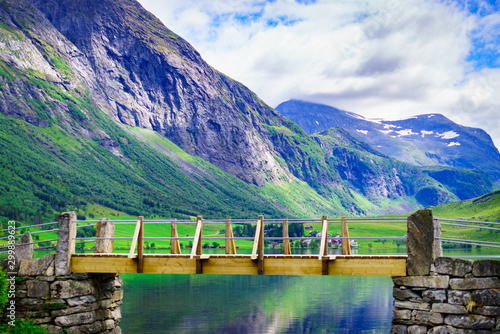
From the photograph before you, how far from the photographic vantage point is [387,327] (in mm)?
51500

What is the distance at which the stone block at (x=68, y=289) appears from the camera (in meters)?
23.6

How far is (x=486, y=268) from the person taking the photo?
19.2 metres

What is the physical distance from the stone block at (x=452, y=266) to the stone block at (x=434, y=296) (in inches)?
29.6

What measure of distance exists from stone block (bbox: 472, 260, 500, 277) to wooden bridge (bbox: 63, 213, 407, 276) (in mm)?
2767

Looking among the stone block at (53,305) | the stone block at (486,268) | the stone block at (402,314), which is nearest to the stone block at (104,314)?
the stone block at (53,305)

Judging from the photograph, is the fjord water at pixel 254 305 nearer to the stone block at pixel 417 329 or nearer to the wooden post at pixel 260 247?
the wooden post at pixel 260 247

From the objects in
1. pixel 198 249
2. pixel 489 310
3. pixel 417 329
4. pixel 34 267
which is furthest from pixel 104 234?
pixel 489 310

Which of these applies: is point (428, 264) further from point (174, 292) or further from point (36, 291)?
point (174, 292)

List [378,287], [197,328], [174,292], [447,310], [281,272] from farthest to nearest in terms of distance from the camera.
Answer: [378,287]
[174,292]
[197,328]
[281,272]
[447,310]

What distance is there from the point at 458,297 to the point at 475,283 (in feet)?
2.66

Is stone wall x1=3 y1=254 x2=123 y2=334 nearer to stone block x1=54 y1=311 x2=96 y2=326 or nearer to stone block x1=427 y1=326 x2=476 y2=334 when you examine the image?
stone block x1=54 y1=311 x2=96 y2=326

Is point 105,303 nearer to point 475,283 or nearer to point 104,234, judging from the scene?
point 104,234

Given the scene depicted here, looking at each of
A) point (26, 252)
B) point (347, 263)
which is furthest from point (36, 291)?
point (347, 263)

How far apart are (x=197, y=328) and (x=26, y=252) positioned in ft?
90.0
